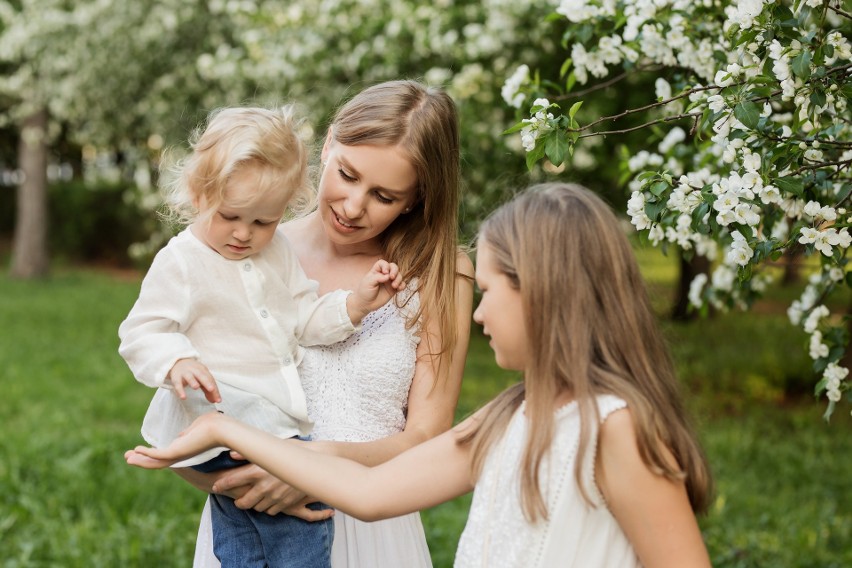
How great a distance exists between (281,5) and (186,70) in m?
1.42

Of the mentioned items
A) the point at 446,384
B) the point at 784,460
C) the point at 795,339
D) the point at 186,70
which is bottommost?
the point at 795,339

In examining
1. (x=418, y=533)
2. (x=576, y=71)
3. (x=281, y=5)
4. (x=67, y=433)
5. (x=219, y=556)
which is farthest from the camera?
(x=281, y=5)

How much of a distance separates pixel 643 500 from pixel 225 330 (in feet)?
3.44

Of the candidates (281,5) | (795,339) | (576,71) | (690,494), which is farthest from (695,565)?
(795,339)

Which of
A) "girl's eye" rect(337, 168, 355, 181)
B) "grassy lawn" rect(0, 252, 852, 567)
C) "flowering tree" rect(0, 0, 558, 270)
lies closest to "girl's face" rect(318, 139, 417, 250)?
"girl's eye" rect(337, 168, 355, 181)

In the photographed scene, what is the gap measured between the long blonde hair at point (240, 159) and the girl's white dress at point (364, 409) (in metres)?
0.42

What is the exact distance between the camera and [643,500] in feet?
5.59

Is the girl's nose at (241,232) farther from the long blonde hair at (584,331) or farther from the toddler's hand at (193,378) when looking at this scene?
the long blonde hair at (584,331)

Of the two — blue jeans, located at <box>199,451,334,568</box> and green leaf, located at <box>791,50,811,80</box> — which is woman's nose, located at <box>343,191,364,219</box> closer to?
blue jeans, located at <box>199,451,334,568</box>

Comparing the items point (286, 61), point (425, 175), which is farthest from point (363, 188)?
point (286, 61)

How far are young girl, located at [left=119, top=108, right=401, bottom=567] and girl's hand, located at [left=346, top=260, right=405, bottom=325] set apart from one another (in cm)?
16

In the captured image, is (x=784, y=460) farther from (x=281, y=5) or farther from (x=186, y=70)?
(x=186, y=70)

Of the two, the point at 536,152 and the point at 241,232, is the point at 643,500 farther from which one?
the point at 241,232

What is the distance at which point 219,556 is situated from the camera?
236 cm
